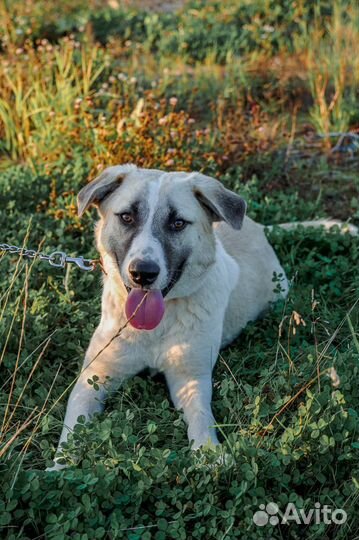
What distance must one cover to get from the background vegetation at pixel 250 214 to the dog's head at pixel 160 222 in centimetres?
44

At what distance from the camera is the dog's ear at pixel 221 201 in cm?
342

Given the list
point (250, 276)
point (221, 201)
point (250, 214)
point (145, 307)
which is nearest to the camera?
point (145, 307)

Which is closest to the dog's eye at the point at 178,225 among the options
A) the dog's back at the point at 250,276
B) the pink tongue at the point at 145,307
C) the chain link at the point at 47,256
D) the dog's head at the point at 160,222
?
the dog's head at the point at 160,222

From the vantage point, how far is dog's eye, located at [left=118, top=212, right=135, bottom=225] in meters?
3.33

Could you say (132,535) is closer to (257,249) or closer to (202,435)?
(202,435)

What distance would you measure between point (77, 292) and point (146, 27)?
589cm

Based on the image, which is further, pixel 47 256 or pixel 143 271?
pixel 47 256

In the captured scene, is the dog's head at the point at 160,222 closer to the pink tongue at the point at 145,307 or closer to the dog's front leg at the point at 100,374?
the pink tongue at the point at 145,307

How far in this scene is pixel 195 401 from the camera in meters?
3.38

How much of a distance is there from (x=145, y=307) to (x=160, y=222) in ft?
1.28

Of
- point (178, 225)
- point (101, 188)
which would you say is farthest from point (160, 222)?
point (101, 188)

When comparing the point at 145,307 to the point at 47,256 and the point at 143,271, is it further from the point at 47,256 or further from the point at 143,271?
the point at 47,256

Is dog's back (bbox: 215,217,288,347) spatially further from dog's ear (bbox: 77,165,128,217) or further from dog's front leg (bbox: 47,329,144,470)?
dog's ear (bbox: 77,165,128,217)

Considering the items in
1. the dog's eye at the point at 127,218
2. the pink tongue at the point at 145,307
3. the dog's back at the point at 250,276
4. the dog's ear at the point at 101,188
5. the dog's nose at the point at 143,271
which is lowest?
the dog's back at the point at 250,276
